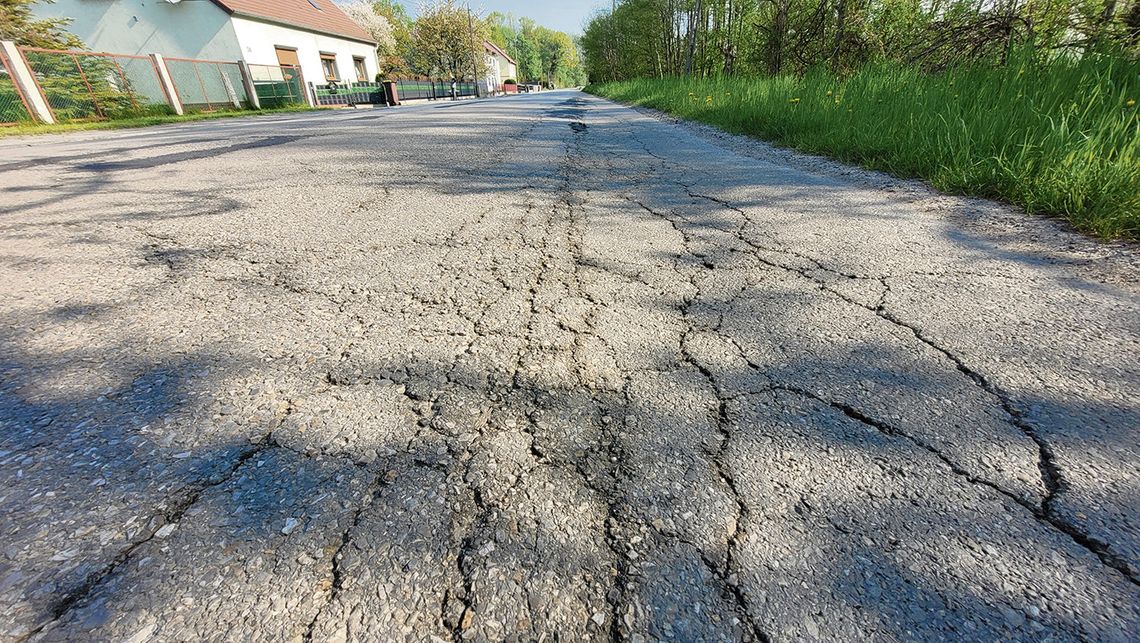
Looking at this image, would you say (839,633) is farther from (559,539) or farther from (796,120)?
(796,120)

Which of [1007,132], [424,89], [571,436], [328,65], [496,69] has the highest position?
[496,69]

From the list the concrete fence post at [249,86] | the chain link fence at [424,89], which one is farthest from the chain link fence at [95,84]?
the chain link fence at [424,89]

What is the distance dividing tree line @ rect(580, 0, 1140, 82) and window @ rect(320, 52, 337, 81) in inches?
829

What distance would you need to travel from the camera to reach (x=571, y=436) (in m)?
1.28

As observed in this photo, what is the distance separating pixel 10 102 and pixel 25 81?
754mm

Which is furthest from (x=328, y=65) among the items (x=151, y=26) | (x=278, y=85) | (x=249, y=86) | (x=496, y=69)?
(x=496, y=69)

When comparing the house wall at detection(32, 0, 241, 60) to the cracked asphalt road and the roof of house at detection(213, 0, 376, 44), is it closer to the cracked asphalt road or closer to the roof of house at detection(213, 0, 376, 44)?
the roof of house at detection(213, 0, 376, 44)

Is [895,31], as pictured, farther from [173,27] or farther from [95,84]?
[173,27]

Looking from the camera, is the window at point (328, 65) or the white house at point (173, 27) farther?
the window at point (328, 65)

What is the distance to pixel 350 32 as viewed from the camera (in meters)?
31.5

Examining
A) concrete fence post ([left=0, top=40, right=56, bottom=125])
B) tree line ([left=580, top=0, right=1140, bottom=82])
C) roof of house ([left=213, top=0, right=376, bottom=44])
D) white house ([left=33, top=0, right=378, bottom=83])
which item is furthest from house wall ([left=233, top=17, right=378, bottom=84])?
tree line ([left=580, top=0, right=1140, bottom=82])

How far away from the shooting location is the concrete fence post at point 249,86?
18.7m

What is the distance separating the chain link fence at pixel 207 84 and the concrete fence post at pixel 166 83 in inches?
10.2

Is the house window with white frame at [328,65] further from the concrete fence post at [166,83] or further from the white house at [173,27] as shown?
the concrete fence post at [166,83]
